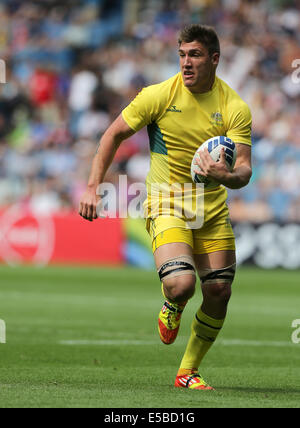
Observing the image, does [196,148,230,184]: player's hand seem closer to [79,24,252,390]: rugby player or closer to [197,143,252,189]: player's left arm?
[197,143,252,189]: player's left arm

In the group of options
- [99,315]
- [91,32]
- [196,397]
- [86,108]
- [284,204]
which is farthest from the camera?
[91,32]

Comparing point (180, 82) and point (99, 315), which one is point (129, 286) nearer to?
point (99, 315)

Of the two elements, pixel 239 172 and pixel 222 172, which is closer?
pixel 222 172

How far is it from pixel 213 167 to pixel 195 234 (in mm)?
865

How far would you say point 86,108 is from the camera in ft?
86.9

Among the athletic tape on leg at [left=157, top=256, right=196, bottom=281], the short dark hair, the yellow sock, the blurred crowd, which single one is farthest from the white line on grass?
the blurred crowd

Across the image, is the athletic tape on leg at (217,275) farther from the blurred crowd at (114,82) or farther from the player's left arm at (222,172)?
the blurred crowd at (114,82)

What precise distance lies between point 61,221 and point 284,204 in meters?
5.10

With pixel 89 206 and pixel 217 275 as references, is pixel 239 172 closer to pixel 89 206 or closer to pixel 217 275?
pixel 217 275

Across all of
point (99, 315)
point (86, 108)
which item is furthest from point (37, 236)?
point (99, 315)

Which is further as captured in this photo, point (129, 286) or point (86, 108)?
point (86, 108)

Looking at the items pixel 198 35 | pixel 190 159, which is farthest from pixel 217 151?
pixel 198 35

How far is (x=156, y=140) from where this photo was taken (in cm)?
774

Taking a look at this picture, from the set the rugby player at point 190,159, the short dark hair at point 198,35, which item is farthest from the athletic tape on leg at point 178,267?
the short dark hair at point 198,35
